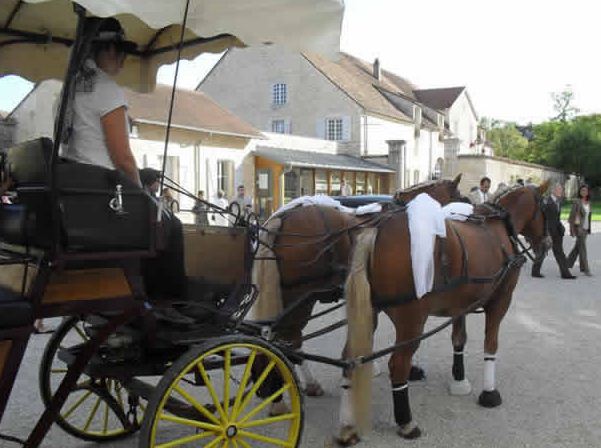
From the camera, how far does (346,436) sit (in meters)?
4.17

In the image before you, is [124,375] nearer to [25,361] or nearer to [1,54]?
[1,54]

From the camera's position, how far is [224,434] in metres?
3.38

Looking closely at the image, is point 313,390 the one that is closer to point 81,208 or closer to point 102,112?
point 81,208

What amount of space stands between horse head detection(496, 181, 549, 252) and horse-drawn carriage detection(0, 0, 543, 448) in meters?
0.24

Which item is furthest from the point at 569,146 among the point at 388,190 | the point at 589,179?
the point at 388,190

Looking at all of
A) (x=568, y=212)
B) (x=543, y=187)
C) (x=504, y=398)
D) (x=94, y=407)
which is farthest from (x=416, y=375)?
(x=568, y=212)

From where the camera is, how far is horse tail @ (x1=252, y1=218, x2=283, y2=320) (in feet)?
15.6

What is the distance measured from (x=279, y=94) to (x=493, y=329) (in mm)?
32570

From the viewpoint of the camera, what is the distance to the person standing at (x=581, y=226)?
13.0m

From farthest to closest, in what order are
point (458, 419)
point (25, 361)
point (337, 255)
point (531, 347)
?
point (531, 347) < point (25, 361) < point (337, 255) < point (458, 419)

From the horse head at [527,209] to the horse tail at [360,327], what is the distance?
2.00 metres

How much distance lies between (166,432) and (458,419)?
213 centimetres

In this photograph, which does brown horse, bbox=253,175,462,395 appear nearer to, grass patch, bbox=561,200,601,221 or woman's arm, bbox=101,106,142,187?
woman's arm, bbox=101,106,142,187

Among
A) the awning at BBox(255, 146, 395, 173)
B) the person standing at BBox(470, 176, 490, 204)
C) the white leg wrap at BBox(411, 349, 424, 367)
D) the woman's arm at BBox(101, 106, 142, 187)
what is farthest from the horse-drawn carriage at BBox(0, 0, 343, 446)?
the awning at BBox(255, 146, 395, 173)
